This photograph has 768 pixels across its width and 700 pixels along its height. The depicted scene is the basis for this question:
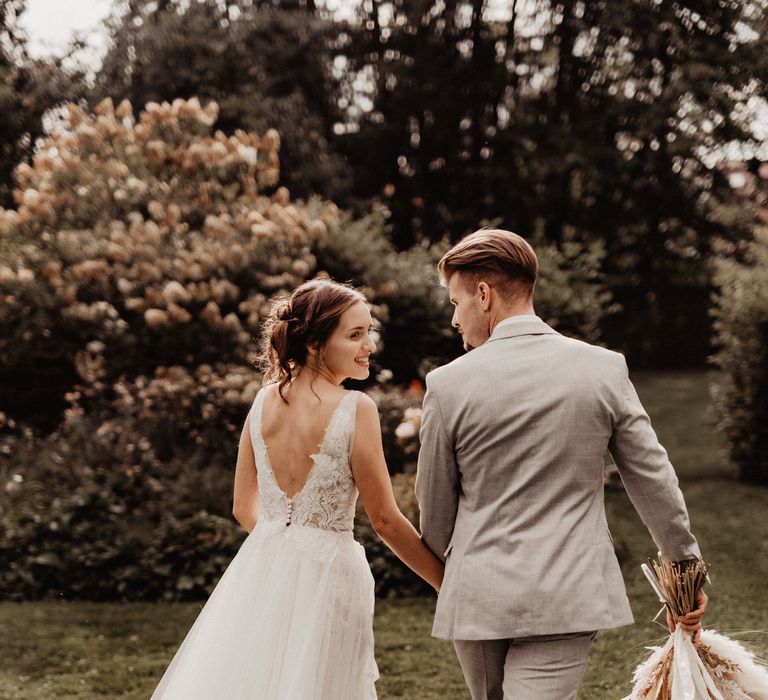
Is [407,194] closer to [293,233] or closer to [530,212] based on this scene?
[530,212]

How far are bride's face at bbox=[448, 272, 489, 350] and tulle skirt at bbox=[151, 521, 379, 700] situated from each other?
0.85m

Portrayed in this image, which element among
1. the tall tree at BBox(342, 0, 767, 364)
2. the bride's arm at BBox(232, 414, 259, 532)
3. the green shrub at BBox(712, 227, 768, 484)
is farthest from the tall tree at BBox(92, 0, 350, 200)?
the bride's arm at BBox(232, 414, 259, 532)

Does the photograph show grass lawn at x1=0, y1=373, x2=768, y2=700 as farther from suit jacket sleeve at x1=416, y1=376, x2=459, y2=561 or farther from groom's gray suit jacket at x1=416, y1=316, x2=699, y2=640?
suit jacket sleeve at x1=416, y1=376, x2=459, y2=561

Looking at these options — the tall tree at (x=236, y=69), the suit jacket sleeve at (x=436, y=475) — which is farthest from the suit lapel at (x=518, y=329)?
the tall tree at (x=236, y=69)

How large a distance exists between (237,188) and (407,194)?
6.63m

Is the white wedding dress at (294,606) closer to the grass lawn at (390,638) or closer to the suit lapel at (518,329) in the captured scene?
the suit lapel at (518,329)

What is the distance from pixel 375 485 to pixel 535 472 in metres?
0.68

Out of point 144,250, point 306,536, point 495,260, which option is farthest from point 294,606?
point 144,250

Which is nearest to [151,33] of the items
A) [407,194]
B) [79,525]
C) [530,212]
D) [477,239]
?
[407,194]

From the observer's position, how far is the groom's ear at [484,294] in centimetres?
268

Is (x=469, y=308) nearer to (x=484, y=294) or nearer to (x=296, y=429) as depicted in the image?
(x=484, y=294)

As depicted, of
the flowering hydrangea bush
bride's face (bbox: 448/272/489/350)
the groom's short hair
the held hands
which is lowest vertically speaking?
the held hands

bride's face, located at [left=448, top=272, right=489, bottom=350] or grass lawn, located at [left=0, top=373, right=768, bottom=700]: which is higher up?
bride's face, located at [left=448, top=272, right=489, bottom=350]

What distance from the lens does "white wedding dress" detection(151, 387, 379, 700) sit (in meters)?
3.00
